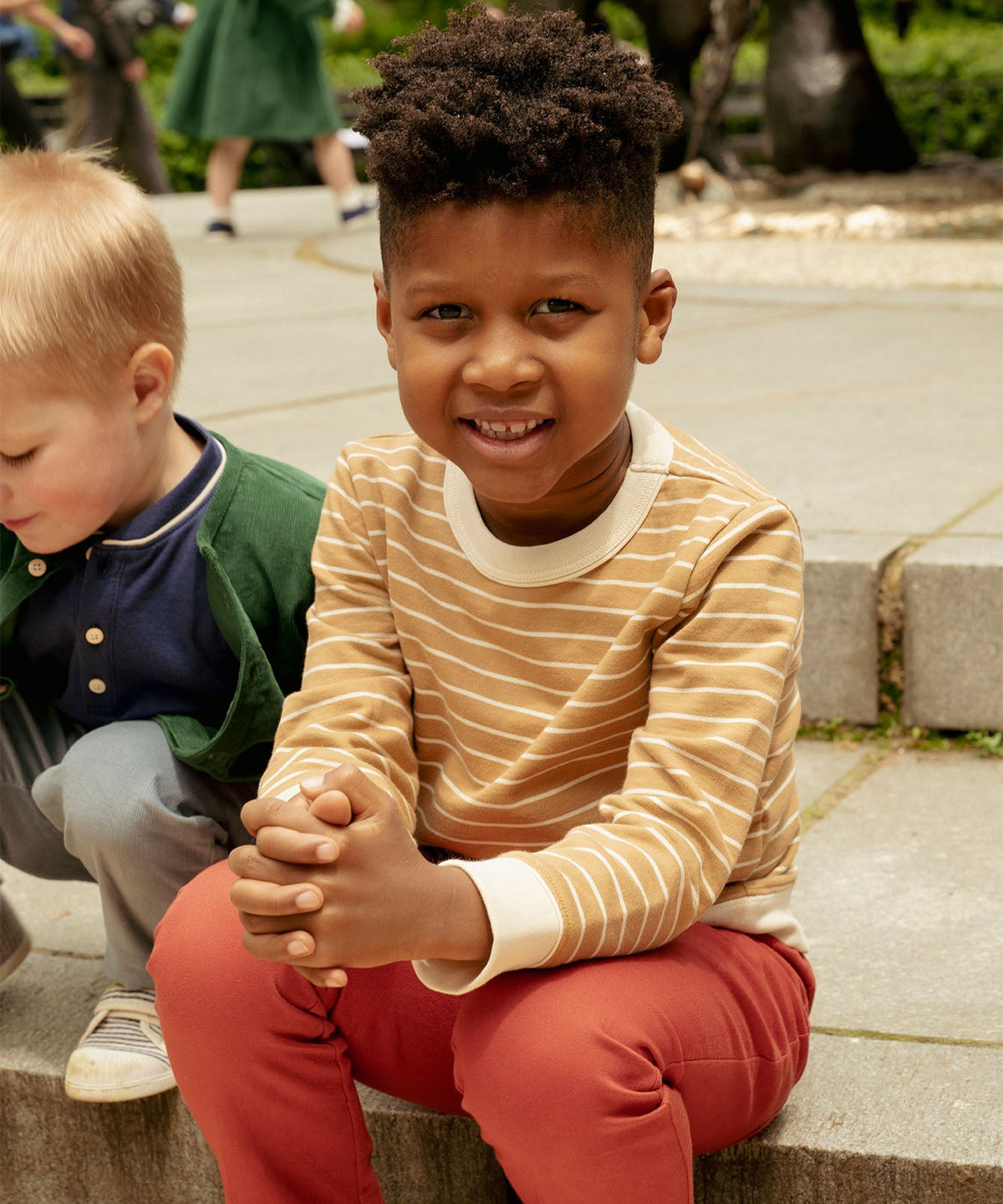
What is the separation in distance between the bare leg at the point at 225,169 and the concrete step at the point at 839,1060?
242 inches

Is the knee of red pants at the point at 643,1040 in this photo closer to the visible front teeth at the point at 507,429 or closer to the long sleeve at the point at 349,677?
the long sleeve at the point at 349,677

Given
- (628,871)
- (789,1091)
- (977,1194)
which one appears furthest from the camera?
(789,1091)

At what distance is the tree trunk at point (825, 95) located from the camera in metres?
7.38

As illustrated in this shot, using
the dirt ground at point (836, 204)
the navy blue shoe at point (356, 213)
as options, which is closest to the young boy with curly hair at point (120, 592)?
the dirt ground at point (836, 204)

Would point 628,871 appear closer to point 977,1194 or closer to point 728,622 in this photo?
point 728,622

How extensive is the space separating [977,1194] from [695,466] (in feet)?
2.48

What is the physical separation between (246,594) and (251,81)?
20.8ft

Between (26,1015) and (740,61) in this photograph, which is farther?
(740,61)

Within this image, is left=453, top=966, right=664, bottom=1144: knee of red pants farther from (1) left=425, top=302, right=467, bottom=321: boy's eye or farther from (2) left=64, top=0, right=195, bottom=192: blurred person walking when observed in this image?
(2) left=64, top=0, right=195, bottom=192: blurred person walking

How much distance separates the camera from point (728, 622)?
1.55m

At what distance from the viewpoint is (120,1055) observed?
1.87 meters

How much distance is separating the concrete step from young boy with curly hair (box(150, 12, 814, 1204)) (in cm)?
8

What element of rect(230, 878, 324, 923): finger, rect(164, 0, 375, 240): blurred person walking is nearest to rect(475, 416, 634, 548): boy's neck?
rect(230, 878, 324, 923): finger

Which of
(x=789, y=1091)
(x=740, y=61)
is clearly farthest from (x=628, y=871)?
(x=740, y=61)
